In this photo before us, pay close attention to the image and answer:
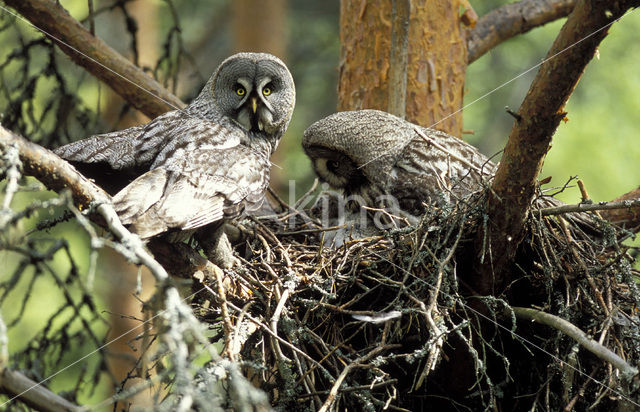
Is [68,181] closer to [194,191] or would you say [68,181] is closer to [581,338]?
[194,191]

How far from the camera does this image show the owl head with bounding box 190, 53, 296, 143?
4.42 metres

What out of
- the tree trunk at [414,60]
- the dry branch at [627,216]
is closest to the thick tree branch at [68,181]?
the tree trunk at [414,60]

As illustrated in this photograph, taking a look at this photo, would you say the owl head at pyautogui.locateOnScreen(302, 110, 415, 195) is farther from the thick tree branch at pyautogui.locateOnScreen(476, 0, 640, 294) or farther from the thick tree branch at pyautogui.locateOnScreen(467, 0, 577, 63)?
the thick tree branch at pyautogui.locateOnScreen(476, 0, 640, 294)

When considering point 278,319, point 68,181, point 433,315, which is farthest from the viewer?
point 278,319

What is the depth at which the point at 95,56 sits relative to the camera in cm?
471

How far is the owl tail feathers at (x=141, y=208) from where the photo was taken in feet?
9.82

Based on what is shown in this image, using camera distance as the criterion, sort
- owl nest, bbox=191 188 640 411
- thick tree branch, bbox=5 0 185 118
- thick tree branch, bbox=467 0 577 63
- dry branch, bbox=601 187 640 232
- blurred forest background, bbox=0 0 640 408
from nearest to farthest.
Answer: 1. owl nest, bbox=191 188 640 411
2. dry branch, bbox=601 187 640 232
3. thick tree branch, bbox=5 0 185 118
4. thick tree branch, bbox=467 0 577 63
5. blurred forest background, bbox=0 0 640 408

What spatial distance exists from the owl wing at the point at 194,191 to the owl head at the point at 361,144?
0.92 metres

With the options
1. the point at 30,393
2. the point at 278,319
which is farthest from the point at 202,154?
the point at 30,393

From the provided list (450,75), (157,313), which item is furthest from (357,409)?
(450,75)

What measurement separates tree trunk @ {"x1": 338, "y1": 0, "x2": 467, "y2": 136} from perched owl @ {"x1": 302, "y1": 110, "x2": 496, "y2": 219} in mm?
335

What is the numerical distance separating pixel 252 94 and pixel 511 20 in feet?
8.23

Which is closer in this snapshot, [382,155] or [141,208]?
[141,208]

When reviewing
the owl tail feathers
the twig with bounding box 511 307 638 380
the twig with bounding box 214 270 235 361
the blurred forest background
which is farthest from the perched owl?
the blurred forest background
